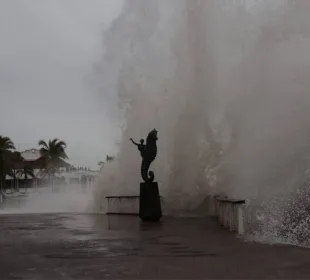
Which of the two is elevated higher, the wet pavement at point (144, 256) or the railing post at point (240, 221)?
the railing post at point (240, 221)


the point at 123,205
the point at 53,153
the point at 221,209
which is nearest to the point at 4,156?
the point at 53,153

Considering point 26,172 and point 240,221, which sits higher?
point 26,172

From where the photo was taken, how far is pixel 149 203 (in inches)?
666

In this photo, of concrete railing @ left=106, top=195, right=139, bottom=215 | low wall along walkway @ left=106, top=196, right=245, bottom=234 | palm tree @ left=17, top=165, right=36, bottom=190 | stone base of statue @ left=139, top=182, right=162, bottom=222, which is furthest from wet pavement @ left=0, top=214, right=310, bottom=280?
palm tree @ left=17, top=165, right=36, bottom=190

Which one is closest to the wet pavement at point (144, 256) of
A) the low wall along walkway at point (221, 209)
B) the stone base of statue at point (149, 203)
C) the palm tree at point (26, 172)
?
the low wall along walkway at point (221, 209)

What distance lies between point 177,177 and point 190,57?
15.7 feet

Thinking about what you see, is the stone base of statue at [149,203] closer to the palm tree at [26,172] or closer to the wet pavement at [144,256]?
the wet pavement at [144,256]

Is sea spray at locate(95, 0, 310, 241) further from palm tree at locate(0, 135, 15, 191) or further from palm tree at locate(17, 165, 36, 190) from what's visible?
palm tree at locate(17, 165, 36, 190)

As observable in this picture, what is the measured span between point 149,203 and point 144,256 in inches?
315

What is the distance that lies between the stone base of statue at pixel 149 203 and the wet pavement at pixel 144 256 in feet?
11.9

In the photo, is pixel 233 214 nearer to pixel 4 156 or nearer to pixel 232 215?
pixel 232 215

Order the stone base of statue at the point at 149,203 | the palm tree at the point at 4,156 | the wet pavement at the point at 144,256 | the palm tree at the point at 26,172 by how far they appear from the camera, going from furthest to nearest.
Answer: the palm tree at the point at 26,172 → the palm tree at the point at 4,156 → the stone base of statue at the point at 149,203 → the wet pavement at the point at 144,256

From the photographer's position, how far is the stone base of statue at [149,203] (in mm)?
16875

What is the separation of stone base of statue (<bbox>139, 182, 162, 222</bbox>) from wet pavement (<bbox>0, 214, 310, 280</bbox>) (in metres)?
3.62
